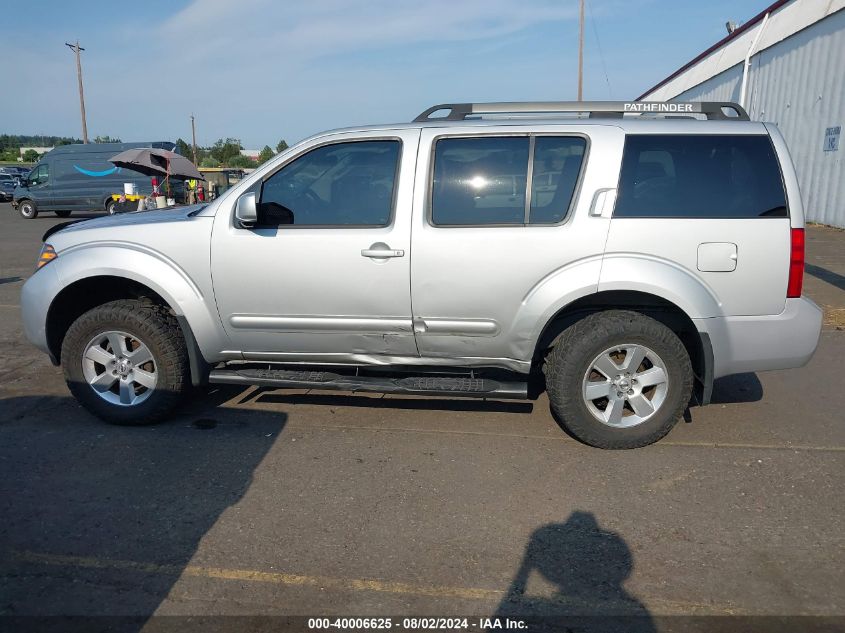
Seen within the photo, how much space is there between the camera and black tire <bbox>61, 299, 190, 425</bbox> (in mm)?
4523

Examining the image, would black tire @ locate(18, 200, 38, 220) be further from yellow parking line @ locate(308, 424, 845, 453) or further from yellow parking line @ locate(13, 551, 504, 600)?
yellow parking line @ locate(13, 551, 504, 600)

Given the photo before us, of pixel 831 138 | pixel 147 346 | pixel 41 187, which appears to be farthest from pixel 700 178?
pixel 41 187

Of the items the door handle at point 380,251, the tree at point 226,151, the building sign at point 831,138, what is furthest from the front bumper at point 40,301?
the tree at point 226,151

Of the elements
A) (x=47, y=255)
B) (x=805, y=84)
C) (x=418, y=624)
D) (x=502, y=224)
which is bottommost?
(x=418, y=624)

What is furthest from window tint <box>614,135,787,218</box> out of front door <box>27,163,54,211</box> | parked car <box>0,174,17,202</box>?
parked car <box>0,174,17,202</box>

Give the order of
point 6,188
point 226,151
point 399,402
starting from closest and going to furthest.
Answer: point 399,402 → point 6,188 → point 226,151

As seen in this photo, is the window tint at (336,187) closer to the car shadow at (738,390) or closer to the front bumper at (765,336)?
the front bumper at (765,336)

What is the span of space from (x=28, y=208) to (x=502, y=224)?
25.3 meters

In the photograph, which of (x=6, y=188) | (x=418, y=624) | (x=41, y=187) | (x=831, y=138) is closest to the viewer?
(x=418, y=624)

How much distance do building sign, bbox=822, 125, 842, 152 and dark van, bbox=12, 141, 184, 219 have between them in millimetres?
18979

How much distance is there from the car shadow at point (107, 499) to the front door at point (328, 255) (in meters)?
0.79

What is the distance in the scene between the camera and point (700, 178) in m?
4.07

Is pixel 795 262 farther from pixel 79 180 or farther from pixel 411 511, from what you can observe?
pixel 79 180

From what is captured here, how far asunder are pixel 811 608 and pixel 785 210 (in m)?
2.25
